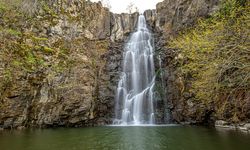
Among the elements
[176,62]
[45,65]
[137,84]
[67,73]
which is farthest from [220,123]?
[45,65]

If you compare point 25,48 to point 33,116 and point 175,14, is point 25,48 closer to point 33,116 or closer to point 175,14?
point 33,116

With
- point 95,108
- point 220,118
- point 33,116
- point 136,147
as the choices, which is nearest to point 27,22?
point 33,116

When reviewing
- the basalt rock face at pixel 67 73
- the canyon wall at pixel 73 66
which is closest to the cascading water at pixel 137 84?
the canyon wall at pixel 73 66

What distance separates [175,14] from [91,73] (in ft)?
37.5

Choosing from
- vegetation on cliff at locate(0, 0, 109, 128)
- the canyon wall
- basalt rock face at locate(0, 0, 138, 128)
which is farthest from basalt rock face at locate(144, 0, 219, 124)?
vegetation on cliff at locate(0, 0, 109, 128)

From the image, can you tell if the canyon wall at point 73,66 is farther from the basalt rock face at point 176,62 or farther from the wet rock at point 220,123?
the wet rock at point 220,123

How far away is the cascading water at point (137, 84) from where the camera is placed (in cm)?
2153

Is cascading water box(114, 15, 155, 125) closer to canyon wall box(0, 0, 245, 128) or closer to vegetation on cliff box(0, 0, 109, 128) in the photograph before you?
canyon wall box(0, 0, 245, 128)

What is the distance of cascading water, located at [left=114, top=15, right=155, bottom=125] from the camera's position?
2153cm

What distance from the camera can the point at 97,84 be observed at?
23.7 metres

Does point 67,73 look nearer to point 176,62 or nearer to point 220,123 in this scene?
point 176,62

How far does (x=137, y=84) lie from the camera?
23578 millimetres

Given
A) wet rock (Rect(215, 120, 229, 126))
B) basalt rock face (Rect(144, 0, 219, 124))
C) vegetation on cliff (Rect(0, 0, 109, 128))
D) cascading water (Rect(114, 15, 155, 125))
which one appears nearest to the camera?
wet rock (Rect(215, 120, 229, 126))

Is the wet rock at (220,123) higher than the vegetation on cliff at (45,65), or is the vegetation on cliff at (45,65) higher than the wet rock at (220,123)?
the vegetation on cliff at (45,65)
